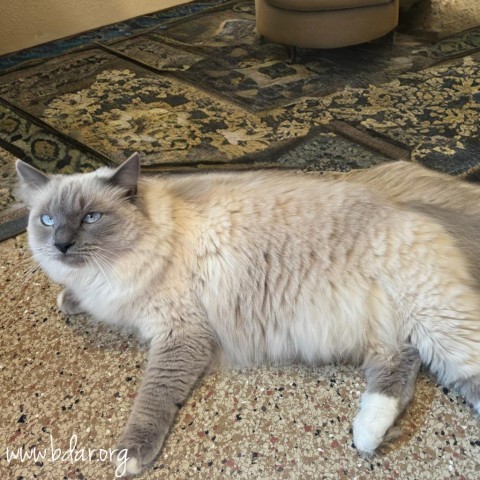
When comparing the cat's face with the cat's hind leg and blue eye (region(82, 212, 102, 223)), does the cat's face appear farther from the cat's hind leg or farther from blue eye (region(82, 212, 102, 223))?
the cat's hind leg

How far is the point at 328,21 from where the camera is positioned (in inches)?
128

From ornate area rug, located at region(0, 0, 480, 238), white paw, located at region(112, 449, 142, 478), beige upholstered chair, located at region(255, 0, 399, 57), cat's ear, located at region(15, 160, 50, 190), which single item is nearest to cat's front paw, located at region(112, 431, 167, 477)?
white paw, located at region(112, 449, 142, 478)

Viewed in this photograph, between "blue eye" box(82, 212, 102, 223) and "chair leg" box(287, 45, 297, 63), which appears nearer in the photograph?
"blue eye" box(82, 212, 102, 223)

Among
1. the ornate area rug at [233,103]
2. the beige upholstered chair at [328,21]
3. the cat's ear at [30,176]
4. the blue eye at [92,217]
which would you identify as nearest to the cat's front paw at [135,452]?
the blue eye at [92,217]

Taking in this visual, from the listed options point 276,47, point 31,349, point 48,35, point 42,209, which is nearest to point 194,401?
point 31,349

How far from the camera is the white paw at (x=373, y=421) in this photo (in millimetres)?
1264

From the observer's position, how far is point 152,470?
1271 millimetres

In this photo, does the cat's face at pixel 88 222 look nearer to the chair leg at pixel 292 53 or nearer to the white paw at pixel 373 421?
the white paw at pixel 373 421

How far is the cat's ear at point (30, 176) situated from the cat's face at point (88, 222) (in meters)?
0.05

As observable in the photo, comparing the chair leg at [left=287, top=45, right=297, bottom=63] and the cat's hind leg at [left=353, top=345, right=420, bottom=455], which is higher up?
the cat's hind leg at [left=353, top=345, right=420, bottom=455]

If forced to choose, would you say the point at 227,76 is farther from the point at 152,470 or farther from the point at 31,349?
the point at 152,470

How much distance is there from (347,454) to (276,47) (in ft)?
9.93

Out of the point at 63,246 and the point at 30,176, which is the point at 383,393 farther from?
the point at 30,176

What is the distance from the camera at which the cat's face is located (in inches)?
54.6
